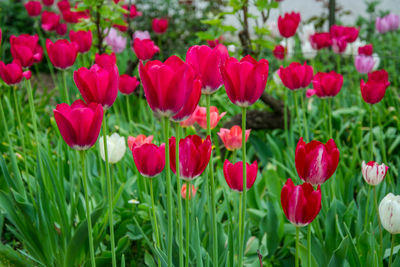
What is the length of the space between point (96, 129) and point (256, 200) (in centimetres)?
131

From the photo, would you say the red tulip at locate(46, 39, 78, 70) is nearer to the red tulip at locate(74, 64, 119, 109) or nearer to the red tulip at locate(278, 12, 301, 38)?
the red tulip at locate(74, 64, 119, 109)

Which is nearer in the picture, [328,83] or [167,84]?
[167,84]

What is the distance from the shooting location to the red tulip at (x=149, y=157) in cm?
116

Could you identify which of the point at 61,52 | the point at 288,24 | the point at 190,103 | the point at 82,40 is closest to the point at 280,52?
the point at 288,24

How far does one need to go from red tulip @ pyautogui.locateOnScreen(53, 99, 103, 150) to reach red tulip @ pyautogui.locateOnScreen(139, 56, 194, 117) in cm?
15

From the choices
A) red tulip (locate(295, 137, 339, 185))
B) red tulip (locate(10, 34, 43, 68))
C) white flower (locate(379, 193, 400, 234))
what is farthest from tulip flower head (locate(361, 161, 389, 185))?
red tulip (locate(10, 34, 43, 68))

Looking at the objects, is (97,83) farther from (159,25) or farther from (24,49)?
(159,25)

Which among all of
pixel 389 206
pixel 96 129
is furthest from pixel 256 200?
pixel 96 129

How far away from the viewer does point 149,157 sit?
117cm

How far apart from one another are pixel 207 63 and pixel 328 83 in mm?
1041

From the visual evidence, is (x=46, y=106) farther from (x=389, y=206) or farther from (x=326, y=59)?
(x=389, y=206)

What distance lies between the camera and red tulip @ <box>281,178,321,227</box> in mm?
1004

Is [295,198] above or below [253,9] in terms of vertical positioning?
below

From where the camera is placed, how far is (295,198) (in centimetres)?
101
